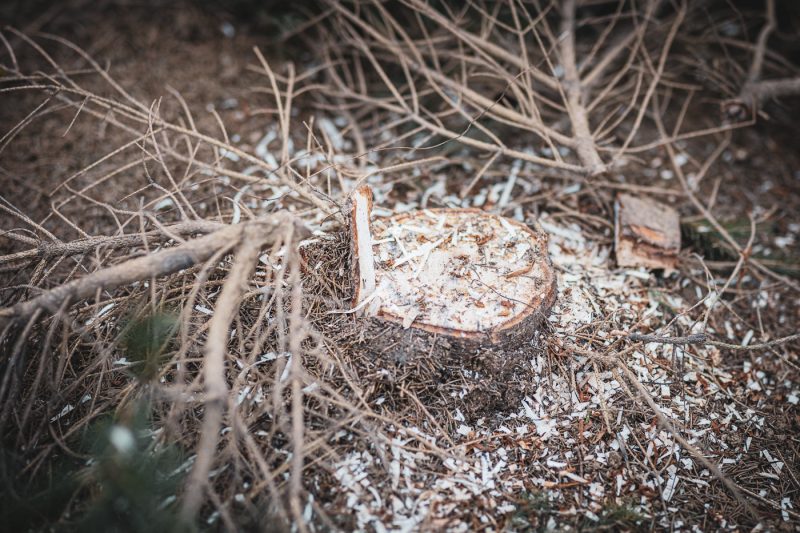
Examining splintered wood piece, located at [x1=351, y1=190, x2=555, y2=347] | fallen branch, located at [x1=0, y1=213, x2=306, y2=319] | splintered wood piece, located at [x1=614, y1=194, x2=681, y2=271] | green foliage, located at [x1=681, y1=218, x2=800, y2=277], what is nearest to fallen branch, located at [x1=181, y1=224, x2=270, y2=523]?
fallen branch, located at [x1=0, y1=213, x2=306, y2=319]

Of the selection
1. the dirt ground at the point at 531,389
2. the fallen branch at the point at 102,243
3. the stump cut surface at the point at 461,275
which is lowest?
the dirt ground at the point at 531,389

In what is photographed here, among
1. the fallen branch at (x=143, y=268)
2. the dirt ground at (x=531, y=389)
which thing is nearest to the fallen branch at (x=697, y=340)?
the dirt ground at (x=531, y=389)

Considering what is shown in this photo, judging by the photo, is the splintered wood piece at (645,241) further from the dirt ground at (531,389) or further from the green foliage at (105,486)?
the green foliage at (105,486)

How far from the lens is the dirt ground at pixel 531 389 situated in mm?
1689

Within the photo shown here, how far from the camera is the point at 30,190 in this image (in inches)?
104

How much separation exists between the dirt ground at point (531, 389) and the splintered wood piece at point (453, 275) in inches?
6.6

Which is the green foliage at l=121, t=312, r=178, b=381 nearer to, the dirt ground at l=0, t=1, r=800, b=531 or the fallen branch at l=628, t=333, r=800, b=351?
the dirt ground at l=0, t=1, r=800, b=531

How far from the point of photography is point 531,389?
6.29ft

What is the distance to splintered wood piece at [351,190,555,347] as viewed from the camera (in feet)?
5.71

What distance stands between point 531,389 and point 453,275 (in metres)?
0.54

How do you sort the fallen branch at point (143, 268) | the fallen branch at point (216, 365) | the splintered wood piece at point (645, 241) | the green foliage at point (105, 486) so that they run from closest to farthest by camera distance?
the fallen branch at point (216, 365)
the green foliage at point (105, 486)
the fallen branch at point (143, 268)
the splintered wood piece at point (645, 241)

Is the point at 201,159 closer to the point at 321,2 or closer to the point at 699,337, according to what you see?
the point at 321,2

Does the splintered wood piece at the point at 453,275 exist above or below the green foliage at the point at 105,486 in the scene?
above

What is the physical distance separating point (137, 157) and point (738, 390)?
10.8ft
